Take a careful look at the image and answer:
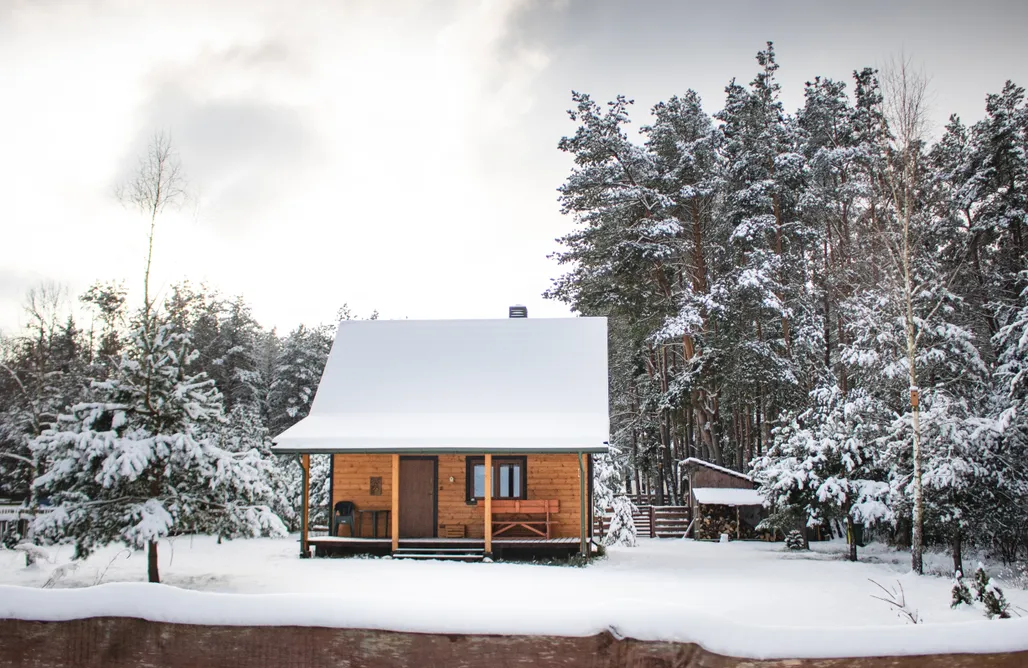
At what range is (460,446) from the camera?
57.0 feet

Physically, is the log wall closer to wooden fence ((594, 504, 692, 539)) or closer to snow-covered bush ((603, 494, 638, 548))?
snow-covered bush ((603, 494, 638, 548))

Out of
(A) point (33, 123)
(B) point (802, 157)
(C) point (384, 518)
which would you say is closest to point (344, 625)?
(A) point (33, 123)

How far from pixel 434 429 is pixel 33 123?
10725 mm

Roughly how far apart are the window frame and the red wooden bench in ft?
0.95

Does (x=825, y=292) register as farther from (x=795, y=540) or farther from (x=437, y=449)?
(x=437, y=449)

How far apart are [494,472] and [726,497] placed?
1018 cm

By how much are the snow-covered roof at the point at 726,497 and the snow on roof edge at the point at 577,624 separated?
2455cm

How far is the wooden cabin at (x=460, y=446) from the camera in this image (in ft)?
57.9

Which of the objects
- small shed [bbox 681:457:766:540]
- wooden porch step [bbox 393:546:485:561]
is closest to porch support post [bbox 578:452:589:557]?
wooden porch step [bbox 393:546:485:561]

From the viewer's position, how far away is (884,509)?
1706 centimetres

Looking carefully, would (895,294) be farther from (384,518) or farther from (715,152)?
(715,152)

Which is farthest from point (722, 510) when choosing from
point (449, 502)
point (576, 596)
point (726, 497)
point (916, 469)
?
point (576, 596)

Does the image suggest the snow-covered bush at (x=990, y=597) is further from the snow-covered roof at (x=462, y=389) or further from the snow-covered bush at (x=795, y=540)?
the snow-covered bush at (x=795, y=540)

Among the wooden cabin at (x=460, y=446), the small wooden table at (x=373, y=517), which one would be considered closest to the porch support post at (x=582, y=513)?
the wooden cabin at (x=460, y=446)
